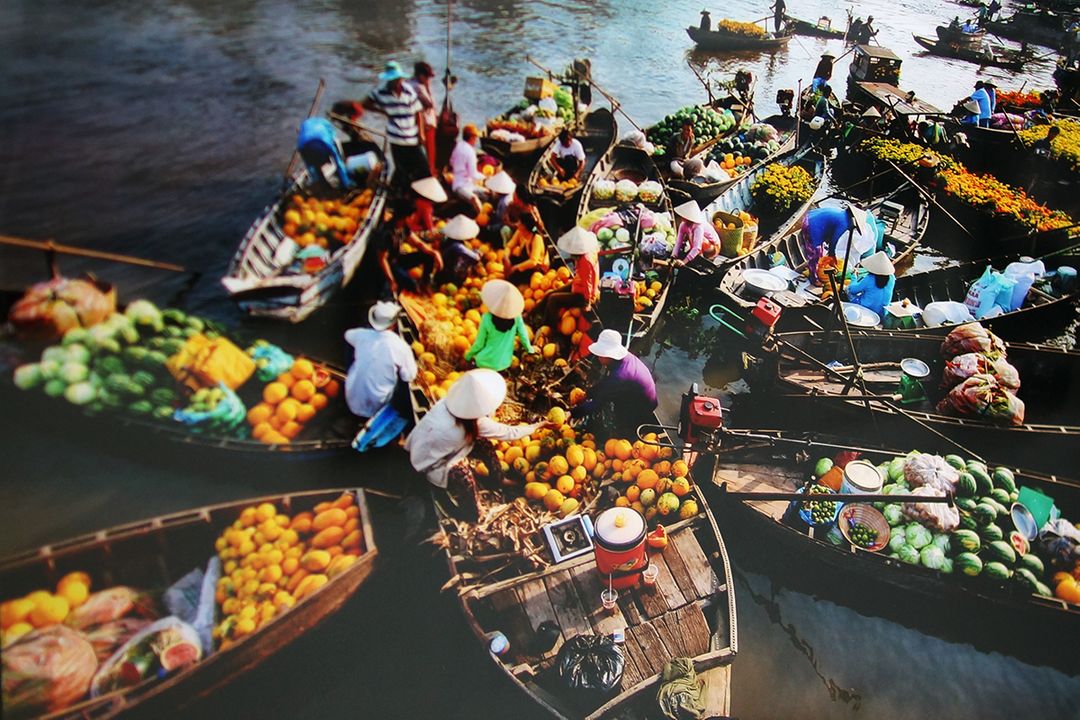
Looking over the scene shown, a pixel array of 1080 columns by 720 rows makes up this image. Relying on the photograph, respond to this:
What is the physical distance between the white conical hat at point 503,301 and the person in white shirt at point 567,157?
5755mm

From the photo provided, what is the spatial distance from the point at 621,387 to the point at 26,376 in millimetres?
4522

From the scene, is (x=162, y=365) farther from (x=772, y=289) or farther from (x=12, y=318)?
(x=772, y=289)

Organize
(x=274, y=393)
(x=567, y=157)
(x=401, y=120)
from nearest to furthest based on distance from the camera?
(x=274, y=393), (x=401, y=120), (x=567, y=157)

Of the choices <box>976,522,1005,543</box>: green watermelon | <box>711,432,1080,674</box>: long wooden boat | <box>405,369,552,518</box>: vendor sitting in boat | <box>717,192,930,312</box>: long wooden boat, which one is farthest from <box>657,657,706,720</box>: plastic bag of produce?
<box>717,192,930,312</box>: long wooden boat

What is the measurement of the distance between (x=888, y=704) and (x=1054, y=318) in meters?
6.95

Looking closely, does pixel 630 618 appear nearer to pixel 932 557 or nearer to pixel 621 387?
pixel 621 387

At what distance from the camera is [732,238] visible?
9.02 meters

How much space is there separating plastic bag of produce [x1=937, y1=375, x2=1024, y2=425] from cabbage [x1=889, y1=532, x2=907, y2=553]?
1.80m

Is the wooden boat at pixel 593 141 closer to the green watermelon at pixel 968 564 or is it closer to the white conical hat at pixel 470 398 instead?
the white conical hat at pixel 470 398

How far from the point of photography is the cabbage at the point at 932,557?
16.3 feet

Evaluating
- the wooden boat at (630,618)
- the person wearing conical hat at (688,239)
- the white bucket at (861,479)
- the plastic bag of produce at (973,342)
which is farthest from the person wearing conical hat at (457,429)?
the plastic bag of produce at (973,342)

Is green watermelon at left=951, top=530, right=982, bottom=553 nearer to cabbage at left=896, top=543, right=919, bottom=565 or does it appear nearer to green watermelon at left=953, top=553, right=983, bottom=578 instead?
green watermelon at left=953, top=553, right=983, bottom=578

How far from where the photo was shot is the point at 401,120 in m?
7.50

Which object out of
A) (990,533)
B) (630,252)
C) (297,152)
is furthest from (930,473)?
(297,152)
